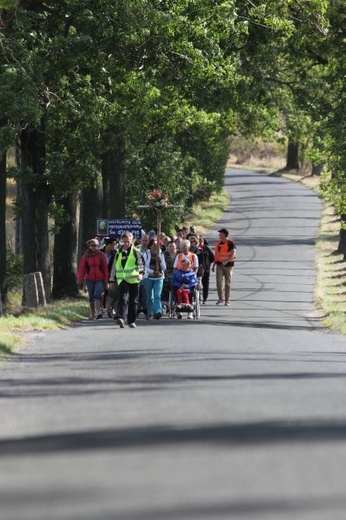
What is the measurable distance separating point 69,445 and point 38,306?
59.4ft

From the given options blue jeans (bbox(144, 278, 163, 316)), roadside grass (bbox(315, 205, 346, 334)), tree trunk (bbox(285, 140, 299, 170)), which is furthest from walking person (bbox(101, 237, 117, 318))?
tree trunk (bbox(285, 140, 299, 170))

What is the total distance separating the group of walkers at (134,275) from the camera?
22.0 m

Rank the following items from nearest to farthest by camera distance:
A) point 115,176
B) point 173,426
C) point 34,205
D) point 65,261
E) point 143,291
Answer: point 173,426
point 143,291
point 34,205
point 65,261
point 115,176

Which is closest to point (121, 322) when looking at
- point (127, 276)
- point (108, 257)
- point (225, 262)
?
point (127, 276)

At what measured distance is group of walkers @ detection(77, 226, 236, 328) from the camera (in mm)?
22031

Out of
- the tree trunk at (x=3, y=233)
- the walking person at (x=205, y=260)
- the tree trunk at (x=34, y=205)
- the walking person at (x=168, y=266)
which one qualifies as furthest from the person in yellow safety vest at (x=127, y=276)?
the walking person at (x=205, y=260)

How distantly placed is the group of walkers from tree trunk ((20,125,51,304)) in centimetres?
294

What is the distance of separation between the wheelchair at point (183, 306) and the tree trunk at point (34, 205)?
476 cm

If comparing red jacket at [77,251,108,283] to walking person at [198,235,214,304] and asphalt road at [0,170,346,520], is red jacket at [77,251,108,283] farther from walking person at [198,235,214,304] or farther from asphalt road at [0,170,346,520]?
walking person at [198,235,214,304]

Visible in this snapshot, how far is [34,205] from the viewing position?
28875mm

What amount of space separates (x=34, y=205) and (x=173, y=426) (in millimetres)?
19770

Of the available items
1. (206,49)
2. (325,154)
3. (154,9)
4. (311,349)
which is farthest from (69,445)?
(325,154)

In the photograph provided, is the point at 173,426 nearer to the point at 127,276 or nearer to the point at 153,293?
the point at 127,276

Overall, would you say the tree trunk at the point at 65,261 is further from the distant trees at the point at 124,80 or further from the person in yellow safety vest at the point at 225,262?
the person in yellow safety vest at the point at 225,262
